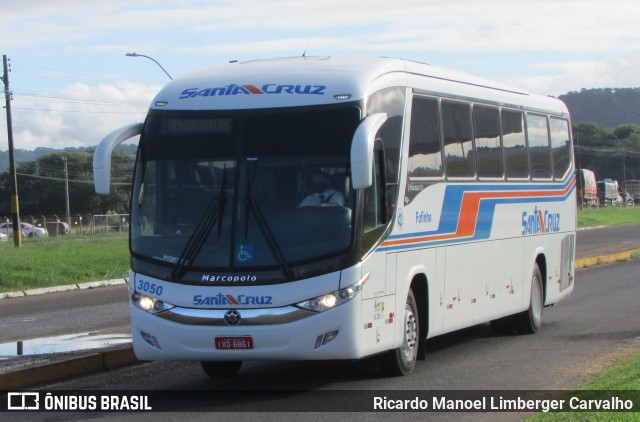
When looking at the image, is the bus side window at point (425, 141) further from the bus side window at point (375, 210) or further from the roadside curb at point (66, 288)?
the roadside curb at point (66, 288)

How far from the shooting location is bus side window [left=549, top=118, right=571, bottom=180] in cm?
1650

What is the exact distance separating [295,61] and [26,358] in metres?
4.57

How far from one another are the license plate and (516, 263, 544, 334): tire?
6425 millimetres

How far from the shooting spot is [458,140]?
41.8ft

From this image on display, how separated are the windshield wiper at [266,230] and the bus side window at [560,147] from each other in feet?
25.5

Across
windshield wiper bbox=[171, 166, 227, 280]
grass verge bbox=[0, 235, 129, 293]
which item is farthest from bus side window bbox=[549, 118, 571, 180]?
grass verge bbox=[0, 235, 129, 293]

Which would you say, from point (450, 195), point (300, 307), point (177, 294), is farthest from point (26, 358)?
point (450, 195)

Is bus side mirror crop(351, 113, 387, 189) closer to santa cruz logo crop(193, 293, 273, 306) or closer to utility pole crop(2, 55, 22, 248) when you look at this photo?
santa cruz logo crop(193, 293, 273, 306)

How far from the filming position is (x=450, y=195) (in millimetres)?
12320

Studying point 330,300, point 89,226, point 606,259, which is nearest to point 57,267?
point 606,259

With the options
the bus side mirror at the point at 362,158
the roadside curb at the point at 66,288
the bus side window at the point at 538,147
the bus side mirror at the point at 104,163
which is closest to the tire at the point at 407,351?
the bus side mirror at the point at 362,158

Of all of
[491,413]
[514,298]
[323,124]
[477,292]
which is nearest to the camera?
[491,413]

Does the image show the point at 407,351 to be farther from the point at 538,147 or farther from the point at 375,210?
the point at 538,147

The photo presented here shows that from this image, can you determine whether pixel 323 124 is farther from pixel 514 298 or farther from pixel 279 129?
pixel 514 298
